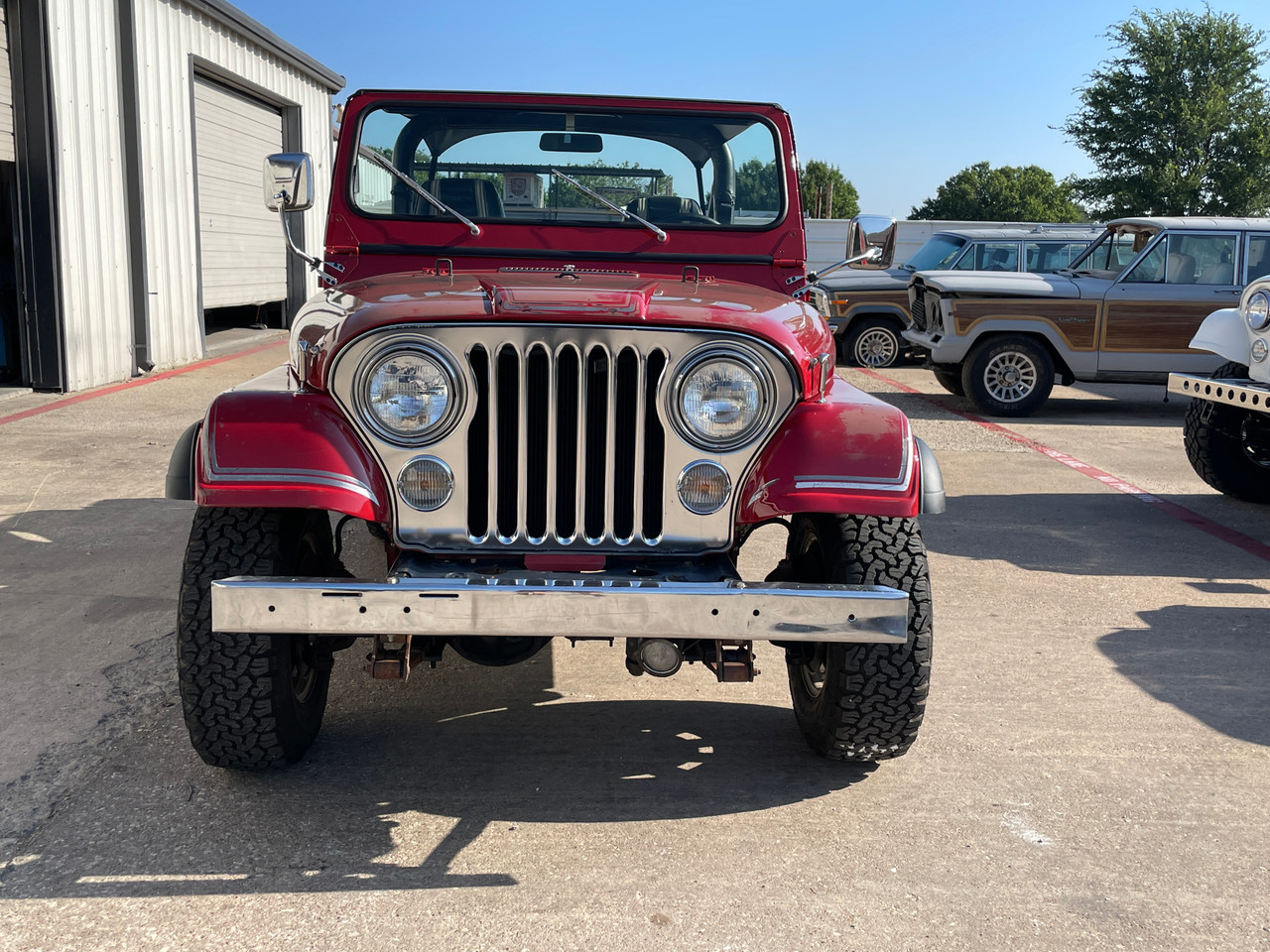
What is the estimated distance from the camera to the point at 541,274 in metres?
3.54

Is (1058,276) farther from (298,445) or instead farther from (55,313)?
(298,445)

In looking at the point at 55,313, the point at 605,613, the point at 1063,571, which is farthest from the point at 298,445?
the point at 55,313

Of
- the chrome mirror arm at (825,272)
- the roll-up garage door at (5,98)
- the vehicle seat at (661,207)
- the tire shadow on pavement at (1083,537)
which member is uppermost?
the roll-up garage door at (5,98)

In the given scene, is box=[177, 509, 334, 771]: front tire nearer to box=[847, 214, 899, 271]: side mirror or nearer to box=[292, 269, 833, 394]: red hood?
box=[292, 269, 833, 394]: red hood

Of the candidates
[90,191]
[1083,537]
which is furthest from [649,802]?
[90,191]

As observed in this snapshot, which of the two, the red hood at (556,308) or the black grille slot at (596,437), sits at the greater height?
the red hood at (556,308)

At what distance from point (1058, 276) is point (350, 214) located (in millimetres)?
8534

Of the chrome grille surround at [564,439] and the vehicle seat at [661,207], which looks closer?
the chrome grille surround at [564,439]

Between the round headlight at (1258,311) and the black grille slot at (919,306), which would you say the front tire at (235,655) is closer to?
the round headlight at (1258,311)

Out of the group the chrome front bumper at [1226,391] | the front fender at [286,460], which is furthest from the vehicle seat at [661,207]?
the chrome front bumper at [1226,391]

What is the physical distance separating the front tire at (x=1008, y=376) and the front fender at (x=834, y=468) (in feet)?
26.6

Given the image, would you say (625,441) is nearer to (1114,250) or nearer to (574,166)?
(574,166)

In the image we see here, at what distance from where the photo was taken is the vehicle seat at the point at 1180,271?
34.3ft

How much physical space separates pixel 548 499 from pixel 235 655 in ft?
2.82
